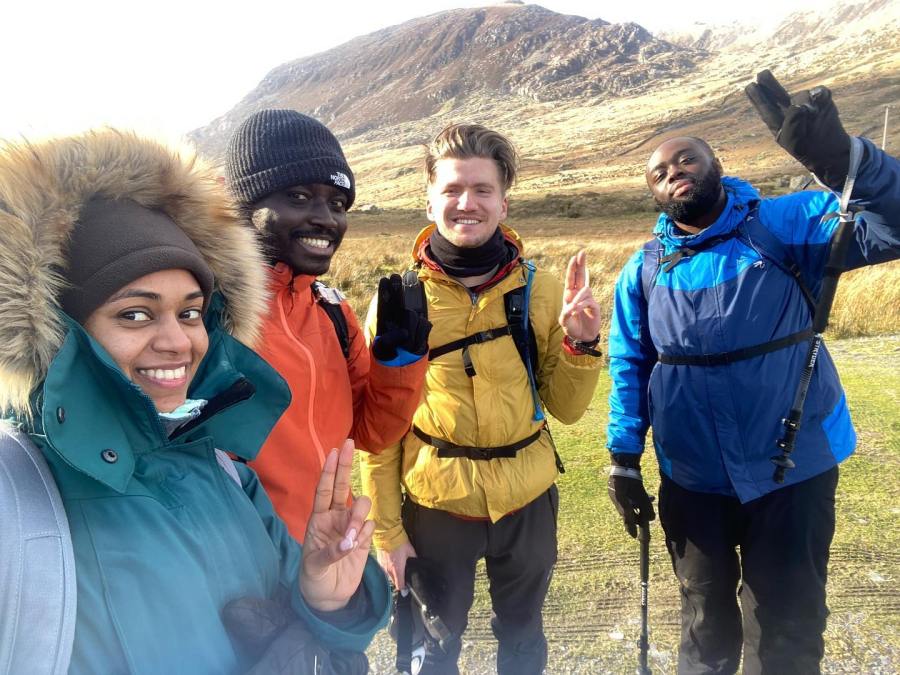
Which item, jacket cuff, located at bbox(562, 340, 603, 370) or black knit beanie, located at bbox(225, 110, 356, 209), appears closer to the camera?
black knit beanie, located at bbox(225, 110, 356, 209)

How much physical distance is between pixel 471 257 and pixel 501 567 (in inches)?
52.1

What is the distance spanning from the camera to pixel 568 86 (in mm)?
117312

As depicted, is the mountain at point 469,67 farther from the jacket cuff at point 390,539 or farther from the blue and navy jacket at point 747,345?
the blue and navy jacket at point 747,345

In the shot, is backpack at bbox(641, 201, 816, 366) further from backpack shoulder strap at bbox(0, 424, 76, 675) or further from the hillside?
the hillside

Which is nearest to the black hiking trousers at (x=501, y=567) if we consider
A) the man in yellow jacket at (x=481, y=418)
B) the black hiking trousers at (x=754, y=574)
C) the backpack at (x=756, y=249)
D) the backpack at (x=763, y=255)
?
the man in yellow jacket at (x=481, y=418)

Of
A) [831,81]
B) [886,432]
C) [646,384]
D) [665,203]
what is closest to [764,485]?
[646,384]

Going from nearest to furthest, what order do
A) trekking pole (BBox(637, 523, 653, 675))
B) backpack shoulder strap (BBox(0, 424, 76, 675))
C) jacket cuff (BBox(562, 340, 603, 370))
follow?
backpack shoulder strap (BBox(0, 424, 76, 675)) → jacket cuff (BBox(562, 340, 603, 370)) → trekking pole (BBox(637, 523, 653, 675))

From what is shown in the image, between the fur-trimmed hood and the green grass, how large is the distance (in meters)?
2.16

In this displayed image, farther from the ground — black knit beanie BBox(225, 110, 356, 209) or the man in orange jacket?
black knit beanie BBox(225, 110, 356, 209)

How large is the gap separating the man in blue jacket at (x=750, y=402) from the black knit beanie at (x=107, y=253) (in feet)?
6.10

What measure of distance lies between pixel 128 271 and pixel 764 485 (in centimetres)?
221

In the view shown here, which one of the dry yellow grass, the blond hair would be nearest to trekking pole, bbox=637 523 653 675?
the blond hair

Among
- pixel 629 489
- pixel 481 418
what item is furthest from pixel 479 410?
pixel 629 489

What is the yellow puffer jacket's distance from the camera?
87.0 inches
